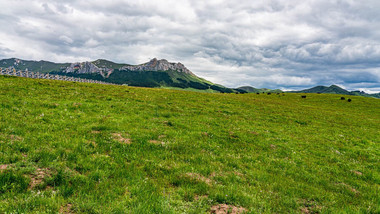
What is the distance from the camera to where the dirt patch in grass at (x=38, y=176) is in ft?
20.1

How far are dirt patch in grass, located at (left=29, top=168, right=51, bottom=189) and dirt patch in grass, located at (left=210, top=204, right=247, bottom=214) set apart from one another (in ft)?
21.0

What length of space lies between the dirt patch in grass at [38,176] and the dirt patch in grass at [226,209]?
21.0ft

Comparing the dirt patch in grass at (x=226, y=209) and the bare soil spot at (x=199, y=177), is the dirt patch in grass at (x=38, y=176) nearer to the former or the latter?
the bare soil spot at (x=199, y=177)

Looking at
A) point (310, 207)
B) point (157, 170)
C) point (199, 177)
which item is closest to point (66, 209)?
point (157, 170)

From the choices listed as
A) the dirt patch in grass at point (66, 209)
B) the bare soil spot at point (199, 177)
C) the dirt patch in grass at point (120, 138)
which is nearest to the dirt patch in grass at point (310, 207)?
the bare soil spot at point (199, 177)

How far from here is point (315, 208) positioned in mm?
7242

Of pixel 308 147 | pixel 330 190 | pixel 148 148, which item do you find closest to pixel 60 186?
pixel 148 148


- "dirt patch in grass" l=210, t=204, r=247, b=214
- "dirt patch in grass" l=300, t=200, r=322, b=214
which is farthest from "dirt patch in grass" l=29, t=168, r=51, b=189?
"dirt patch in grass" l=300, t=200, r=322, b=214

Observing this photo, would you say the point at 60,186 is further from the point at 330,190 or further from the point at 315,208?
the point at 330,190

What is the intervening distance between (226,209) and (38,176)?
23.8ft

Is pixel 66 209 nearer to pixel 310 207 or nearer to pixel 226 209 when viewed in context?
pixel 226 209

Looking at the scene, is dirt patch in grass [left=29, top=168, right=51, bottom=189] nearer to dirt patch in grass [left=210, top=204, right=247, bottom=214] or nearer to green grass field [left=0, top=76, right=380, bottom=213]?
green grass field [left=0, top=76, right=380, bottom=213]

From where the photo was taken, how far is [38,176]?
6.53 m

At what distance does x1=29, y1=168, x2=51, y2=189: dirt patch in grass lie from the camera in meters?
6.13
